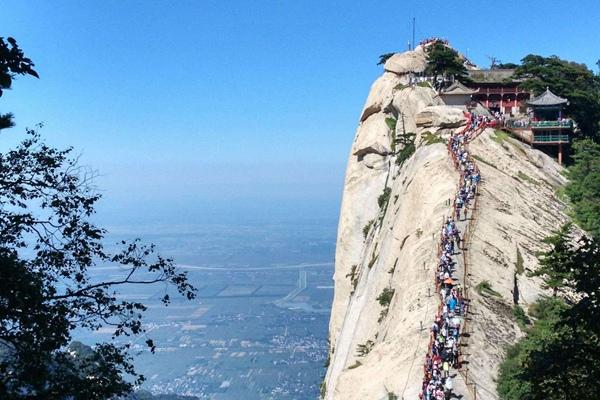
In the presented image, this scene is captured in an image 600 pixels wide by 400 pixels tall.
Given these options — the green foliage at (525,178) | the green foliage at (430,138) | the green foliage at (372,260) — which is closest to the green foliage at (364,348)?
the green foliage at (372,260)

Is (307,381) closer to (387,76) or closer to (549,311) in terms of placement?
(387,76)

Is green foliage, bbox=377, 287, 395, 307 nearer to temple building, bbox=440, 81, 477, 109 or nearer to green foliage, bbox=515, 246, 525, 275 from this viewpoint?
green foliage, bbox=515, 246, 525, 275

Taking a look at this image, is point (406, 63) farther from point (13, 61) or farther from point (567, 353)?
point (13, 61)

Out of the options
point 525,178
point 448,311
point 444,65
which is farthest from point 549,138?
point 448,311

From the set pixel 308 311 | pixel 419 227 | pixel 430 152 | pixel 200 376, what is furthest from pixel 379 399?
pixel 308 311

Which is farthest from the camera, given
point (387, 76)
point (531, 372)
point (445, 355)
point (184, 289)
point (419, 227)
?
point (387, 76)

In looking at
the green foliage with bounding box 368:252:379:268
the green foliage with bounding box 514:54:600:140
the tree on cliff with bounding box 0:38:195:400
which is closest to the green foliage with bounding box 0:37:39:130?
the tree on cliff with bounding box 0:38:195:400
